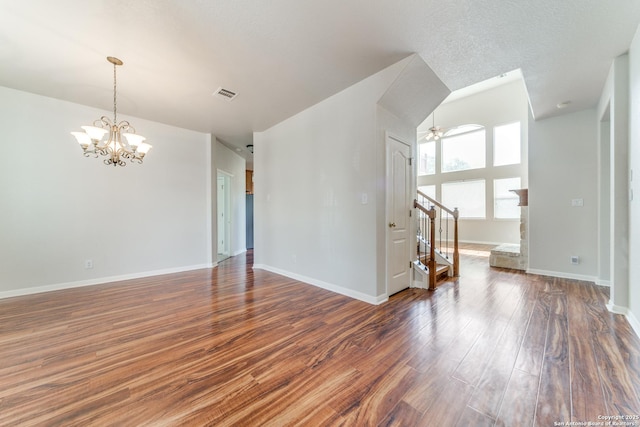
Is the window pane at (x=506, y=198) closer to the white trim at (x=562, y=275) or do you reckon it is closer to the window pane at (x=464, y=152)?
the window pane at (x=464, y=152)

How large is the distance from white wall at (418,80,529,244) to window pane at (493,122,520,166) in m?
0.13

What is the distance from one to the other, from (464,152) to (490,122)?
1.07m

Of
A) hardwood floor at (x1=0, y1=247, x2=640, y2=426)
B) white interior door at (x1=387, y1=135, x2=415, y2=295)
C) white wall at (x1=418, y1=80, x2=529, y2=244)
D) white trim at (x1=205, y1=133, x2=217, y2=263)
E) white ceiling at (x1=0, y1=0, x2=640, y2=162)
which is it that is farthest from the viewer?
white wall at (x1=418, y1=80, x2=529, y2=244)

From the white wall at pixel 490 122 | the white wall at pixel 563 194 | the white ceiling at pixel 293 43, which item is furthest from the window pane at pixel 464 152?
the white ceiling at pixel 293 43

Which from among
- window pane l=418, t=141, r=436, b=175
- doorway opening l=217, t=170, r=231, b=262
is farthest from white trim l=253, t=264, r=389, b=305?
window pane l=418, t=141, r=436, b=175

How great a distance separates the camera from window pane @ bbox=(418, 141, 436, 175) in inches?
333

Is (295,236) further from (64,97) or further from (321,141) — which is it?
(64,97)

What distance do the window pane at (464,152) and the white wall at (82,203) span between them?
7722 mm

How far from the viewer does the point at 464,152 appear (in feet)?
25.4

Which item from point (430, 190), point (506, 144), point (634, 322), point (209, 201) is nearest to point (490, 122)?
point (506, 144)

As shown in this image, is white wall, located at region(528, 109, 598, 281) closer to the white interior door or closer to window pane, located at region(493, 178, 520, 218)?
the white interior door

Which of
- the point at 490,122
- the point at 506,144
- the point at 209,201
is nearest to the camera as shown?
the point at 209,201

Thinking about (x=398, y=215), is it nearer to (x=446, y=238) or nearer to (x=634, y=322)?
(x=634, y=322)

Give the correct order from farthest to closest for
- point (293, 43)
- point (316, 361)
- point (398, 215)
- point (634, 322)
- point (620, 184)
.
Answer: point (398, 215) < point (620, 184) < point (293, 43) < point (634, 322) < point (316, 361)
